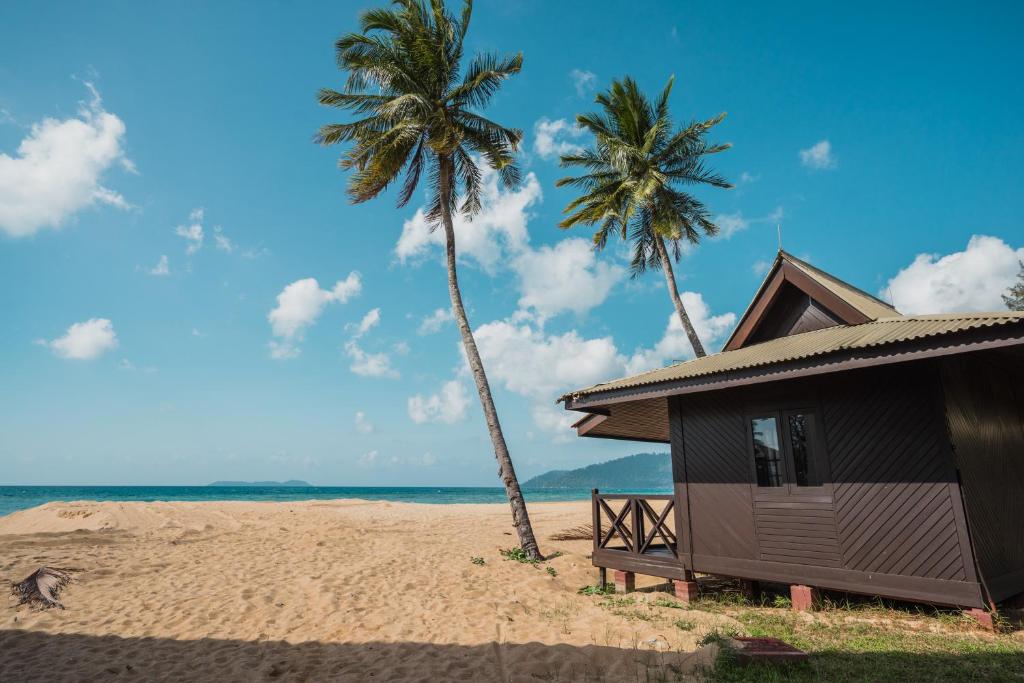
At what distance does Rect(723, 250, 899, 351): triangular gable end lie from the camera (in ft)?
31.1

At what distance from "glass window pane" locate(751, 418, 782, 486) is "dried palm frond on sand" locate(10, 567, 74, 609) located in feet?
36.9

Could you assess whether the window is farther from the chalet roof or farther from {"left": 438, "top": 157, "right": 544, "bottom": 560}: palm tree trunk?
{"left": 438, "top": 157, "right": 544, "bottom": 560}: palm tree trunk

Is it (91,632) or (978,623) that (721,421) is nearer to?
(978,623)

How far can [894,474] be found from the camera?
23.4 feet

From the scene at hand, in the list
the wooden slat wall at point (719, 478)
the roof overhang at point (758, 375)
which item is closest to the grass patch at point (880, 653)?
the wooden slat wall at point (719, 478)

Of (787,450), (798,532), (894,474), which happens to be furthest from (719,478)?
(894,474)

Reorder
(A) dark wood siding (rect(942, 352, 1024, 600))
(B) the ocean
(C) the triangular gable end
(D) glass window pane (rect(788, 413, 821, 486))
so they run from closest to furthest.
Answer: (A) dark wood siding (rect(942, 352, 1024, 600))
(D) glass window pane (rect(788, 413, 821, 486))
(C) the triangular gable end
(B) the ocean

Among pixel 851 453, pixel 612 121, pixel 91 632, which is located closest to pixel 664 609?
pixel 851 453

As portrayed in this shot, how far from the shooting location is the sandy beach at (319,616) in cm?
596

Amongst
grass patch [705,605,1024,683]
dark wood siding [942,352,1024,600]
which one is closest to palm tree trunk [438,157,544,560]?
grass patch [705,605,1024,683]

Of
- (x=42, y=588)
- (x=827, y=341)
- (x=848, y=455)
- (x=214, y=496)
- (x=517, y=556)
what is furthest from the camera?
(x=214, y=496)

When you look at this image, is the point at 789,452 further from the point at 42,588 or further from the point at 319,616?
the point at 42,588

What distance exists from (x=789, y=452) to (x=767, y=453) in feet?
1.16

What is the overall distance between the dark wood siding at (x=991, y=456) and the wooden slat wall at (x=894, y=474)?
0.94ft
